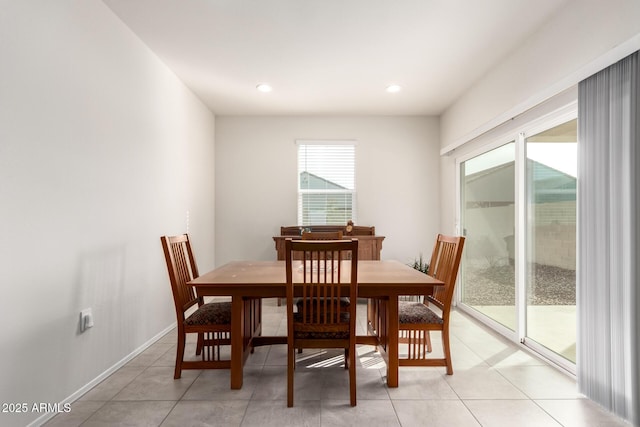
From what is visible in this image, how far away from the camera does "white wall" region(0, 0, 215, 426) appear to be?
5.80ft

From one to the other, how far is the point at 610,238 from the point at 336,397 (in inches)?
73.2

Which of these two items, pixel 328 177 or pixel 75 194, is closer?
pixel 75 194

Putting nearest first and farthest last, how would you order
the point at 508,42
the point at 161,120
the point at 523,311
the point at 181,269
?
the point at 181,269
the point at 508,42
the point at 523,311
the point at 161,120

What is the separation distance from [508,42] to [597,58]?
1.05 m

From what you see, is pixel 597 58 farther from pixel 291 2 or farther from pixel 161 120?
pixel 161 120

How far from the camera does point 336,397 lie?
2217mm

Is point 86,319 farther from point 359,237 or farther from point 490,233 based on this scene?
point 490,233

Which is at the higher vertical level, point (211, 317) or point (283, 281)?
point (283, 281)

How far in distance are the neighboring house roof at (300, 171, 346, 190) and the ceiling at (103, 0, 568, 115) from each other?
118 cm

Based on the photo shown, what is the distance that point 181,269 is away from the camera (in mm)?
2625

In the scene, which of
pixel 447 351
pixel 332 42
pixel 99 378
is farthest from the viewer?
pixel 332 42

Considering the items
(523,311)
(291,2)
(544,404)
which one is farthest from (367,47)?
(544,404)

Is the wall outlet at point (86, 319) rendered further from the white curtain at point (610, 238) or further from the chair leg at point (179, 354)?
the white curtain at point (610, 238)

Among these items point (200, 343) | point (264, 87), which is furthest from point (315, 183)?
point (200, 343)
